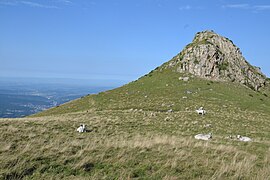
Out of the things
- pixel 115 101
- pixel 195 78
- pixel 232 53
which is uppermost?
pixel 232 53

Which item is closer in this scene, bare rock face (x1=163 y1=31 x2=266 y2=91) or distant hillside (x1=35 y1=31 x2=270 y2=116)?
distant hillside (x1=35 y1=31 x2=270 y2=116)

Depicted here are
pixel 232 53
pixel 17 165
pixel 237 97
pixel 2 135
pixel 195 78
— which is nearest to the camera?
pixel 17 165

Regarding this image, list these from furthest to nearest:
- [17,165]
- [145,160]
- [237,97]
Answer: [237,97] < [145,160] < [17,165]

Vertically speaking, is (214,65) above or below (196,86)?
above

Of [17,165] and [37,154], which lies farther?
[37,154]

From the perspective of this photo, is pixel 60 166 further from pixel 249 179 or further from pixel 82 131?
pixel 82 131

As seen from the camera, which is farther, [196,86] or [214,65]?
[214,65]

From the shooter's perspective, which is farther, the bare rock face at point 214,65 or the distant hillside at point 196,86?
the bare rock face at point 214,65

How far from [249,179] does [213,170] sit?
128 cm

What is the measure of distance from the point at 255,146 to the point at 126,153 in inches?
359

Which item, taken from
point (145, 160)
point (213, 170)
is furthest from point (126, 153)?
point (213, 170)

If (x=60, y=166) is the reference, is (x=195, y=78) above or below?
above

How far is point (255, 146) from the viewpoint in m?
15.8

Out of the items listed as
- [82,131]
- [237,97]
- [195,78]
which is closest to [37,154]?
[82,131]
